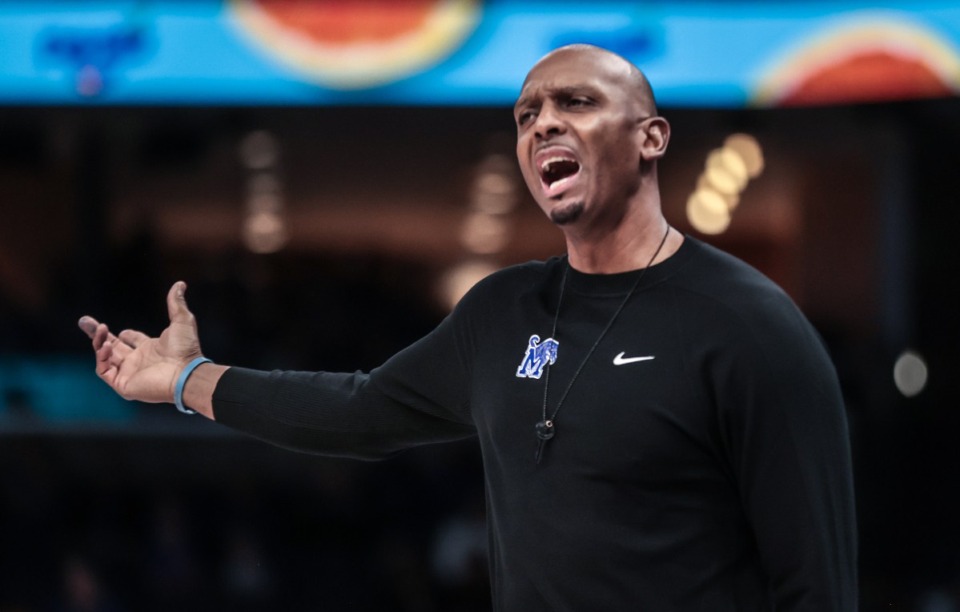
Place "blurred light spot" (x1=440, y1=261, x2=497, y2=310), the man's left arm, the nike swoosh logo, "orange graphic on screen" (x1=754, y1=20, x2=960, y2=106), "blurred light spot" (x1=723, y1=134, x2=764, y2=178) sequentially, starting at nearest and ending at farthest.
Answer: the man's left arm → the nike swoosh logo → "orange graphic on screen" (x1=754, y1=20, x2=960, y2=106) → "blurred light spot" (x1=723, y1=134, x2=764, y2=178) → "blurred light spot" (x1=440, y1=261, x2=497, y2=310)

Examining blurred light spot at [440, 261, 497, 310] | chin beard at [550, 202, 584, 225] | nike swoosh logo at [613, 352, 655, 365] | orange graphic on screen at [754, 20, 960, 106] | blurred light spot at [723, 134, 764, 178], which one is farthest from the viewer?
blurred light spot at [440, 261, 497, 310]

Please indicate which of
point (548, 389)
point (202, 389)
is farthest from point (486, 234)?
point (548, 389)

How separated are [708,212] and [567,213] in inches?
335

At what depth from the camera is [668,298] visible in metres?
2.06

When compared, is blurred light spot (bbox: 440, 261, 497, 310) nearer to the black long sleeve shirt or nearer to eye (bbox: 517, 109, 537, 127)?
eye (bbox: 517, 109, 537, 127)

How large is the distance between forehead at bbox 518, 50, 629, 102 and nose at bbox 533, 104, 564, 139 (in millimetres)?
31

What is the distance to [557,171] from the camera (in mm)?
2186

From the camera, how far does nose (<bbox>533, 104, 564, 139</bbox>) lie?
2.15 m

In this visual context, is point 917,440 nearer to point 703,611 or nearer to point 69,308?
point 69,308

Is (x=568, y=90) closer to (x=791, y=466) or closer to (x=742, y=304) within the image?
(x=742, y=304)

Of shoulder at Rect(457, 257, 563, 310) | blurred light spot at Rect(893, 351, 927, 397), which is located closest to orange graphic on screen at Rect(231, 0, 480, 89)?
blurred light spot at Rect(893, 351, 927, 397)

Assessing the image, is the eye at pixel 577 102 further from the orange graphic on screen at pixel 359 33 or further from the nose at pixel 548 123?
the orange graphic on screen at pixel 359 33

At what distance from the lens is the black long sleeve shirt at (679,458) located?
A: 1915 mm

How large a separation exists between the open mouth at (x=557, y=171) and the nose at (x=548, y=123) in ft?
0.15
